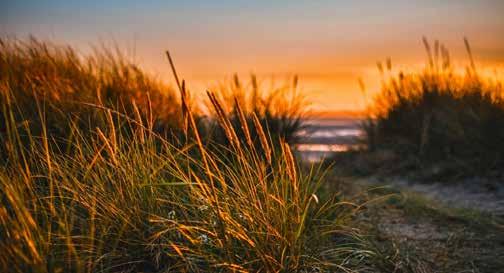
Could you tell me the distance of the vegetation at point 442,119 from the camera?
4730 millimetres

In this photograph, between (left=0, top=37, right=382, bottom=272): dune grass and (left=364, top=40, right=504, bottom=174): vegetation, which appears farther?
(left=364, top=40, right=504, bottom=174): vegetation

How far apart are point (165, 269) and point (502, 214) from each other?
103 inches

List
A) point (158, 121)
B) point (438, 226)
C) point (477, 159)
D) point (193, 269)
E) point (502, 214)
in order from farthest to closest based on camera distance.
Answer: point (477, 159) < point (158, 121) < point (502, 214) < point (438, 226) < point (193, 269)

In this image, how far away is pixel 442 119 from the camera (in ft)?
17.8

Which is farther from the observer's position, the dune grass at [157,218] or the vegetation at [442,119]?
the vegetation at [442,119]

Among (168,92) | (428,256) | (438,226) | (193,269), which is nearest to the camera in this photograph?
(193,269)

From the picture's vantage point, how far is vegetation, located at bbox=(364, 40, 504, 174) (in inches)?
186

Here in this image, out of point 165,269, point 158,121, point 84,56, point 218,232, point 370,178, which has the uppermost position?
point 84,56

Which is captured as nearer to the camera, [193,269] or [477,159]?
[193,269]

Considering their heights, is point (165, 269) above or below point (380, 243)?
above

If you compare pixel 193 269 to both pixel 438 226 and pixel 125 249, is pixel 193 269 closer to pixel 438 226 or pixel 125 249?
pixel 125 249

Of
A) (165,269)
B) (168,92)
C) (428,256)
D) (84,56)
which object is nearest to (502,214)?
(428,256)

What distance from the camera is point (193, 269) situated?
170 centimetres

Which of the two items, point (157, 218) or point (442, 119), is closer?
point (157, 218)
